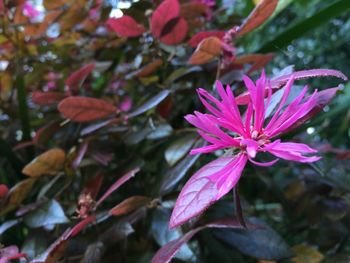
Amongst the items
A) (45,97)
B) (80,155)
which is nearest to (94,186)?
(80,155)

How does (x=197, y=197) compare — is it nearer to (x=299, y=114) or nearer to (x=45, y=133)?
(x=299, y=114)

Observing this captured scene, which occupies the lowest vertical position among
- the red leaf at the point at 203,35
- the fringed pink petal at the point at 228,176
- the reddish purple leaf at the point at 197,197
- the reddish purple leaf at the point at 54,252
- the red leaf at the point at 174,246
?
the red leaf at the point at 174,246

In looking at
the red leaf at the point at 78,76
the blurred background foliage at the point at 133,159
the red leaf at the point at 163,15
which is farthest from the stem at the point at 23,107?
the red leaf at the point at 163,15

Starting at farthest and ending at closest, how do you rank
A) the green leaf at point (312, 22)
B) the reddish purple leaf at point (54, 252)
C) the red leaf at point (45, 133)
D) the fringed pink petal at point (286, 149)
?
the red leaf at point (45, 133), the green leaf at point (312, 22), the reddish purple leaf at point (54, 252), the fringed pink petal at point (286, 149)

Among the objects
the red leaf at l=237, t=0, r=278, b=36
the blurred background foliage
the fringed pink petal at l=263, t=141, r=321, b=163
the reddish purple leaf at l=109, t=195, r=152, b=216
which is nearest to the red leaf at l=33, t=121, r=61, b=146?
the blurred background foliage

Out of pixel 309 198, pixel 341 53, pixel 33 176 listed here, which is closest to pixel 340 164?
pixel 309 198

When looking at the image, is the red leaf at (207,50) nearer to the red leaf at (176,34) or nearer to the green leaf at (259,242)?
the red leaf at (176,34)
